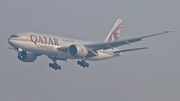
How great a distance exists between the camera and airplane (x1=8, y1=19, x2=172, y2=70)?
5384 centimetres

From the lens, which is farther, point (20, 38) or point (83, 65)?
point (83, 65)

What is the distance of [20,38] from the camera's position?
53562 millimetres

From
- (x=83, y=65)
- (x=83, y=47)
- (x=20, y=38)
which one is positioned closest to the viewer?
(x=20, y=38)

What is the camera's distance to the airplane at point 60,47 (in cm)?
5384

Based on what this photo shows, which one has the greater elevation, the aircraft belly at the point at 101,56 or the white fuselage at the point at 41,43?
the white fuselage at the point at 41,43

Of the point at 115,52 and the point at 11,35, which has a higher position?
the point at 11,35

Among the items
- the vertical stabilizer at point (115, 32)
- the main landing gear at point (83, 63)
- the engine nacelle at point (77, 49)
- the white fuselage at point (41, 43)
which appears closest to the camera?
the white fuselage at point (41, 43)

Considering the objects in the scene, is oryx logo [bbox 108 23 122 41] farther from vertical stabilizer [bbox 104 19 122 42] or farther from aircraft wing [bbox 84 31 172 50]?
aircraft wing [bbox 84 31 172 50]

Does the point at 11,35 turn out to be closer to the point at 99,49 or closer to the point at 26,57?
the point at 26,57

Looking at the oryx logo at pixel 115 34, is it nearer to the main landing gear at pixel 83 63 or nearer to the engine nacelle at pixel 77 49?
the main landing gear at pixel 83 63

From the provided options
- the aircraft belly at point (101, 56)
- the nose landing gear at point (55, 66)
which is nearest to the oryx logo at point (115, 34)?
the aircraft belly at point (101, 56)

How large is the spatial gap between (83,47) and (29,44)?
9.23 m

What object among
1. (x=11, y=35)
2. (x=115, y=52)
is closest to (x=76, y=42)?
(x=115, y=52)

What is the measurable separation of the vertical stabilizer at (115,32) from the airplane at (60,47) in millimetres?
4937
